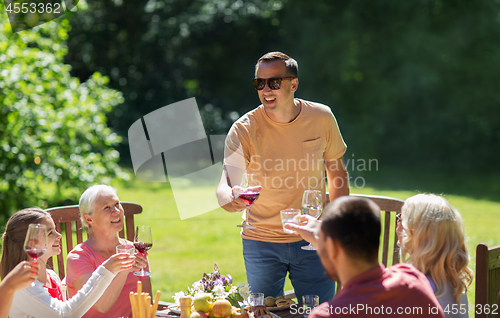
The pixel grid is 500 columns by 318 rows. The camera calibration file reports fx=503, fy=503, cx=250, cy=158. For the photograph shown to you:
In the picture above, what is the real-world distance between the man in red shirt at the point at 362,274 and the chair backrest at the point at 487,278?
35.9 inches

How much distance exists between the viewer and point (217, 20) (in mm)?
16781

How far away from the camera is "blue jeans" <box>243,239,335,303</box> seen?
343cm

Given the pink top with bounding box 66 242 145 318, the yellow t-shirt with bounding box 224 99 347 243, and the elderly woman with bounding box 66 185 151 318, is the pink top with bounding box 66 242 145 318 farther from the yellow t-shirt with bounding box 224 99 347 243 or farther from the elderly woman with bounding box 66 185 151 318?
the yellow t-shirt with bounding box 224 99 347 243

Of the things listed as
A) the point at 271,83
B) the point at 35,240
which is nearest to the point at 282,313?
the point at 35,240

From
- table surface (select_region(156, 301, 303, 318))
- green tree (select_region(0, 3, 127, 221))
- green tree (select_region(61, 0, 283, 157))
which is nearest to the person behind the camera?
table surface (select_region(156, 301, 303, 318))

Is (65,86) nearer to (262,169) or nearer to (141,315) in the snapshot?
(262,169)

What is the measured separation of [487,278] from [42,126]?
6301mm

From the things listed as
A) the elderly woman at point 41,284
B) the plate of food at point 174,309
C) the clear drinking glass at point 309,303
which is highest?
the elderly woman at point 41,284

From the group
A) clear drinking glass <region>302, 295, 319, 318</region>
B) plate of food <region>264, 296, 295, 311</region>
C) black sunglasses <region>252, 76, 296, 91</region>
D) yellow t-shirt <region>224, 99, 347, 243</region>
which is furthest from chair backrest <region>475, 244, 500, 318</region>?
black sunglasses <region>252, 76, 296, 91</region>

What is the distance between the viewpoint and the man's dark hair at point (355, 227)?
5.93ft

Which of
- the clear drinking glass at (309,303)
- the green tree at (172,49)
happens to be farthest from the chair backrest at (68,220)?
the green tree at (172,49)

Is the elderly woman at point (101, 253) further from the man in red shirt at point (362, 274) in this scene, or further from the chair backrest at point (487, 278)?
the chair backrest at point (487, 278)

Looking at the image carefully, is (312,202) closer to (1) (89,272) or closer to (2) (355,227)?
(2) (355,227)

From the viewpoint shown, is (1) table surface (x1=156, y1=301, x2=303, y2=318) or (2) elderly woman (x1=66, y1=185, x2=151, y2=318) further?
(2) elderly woman (x1=66, y1=185, x2=151, y2=318)
